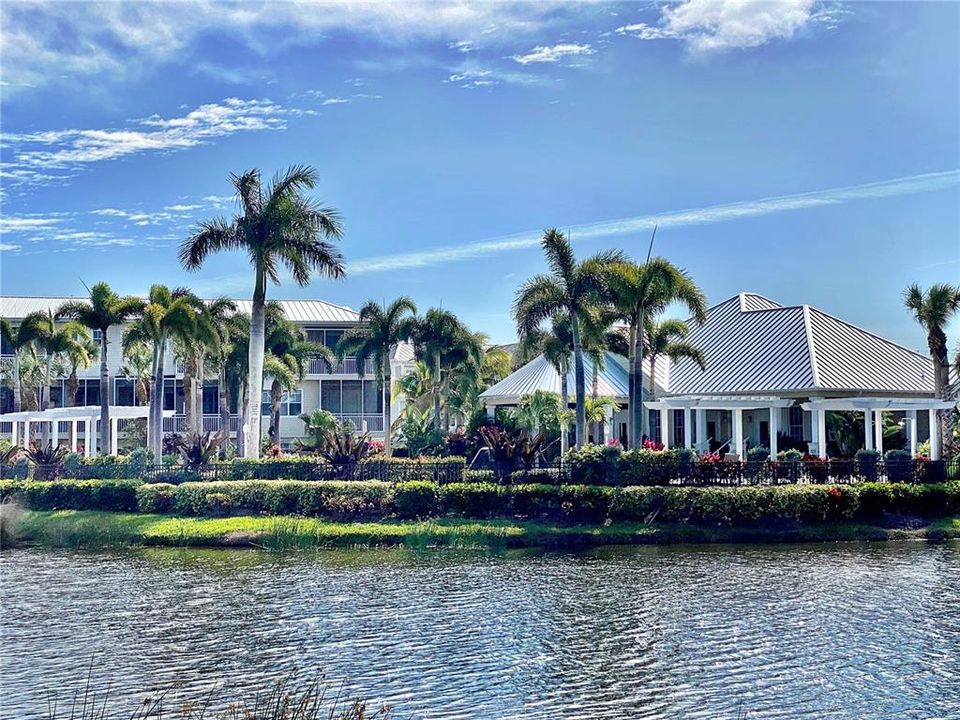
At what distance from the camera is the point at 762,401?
39188 mm

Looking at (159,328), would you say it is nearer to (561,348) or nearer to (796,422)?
(561,348)

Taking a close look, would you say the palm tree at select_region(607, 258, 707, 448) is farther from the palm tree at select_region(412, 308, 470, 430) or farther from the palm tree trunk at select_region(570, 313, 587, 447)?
the palm tree at select_region(412, 308, 470, 430)

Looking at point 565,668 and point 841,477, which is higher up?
point 841,477

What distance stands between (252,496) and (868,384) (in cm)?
2292

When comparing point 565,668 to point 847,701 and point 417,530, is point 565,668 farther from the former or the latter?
point 417,530

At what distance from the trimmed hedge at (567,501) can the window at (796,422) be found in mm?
13953

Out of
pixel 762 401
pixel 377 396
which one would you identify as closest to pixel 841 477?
pixel 762 401

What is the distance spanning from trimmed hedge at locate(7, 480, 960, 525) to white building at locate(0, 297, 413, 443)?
27.2 m

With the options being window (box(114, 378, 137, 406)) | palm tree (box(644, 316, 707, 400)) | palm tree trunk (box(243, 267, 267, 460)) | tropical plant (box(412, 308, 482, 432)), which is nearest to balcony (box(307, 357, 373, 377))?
window (box(114, 378, 137, 406))

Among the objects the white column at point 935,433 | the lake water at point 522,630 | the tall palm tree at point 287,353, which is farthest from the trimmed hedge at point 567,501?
the tall palm tree at point 287,353

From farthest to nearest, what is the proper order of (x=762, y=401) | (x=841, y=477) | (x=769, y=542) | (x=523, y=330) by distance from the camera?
1. (x=762, y=401)
2. (x=523, y=330)
3. (x=841, y=477)
4. (x=769, y=542)

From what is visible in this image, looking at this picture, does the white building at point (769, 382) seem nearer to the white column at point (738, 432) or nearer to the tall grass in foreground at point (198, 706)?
the white column at point (738, 432)

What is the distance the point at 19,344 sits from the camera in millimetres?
46562

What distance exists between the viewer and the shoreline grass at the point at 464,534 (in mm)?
27672
